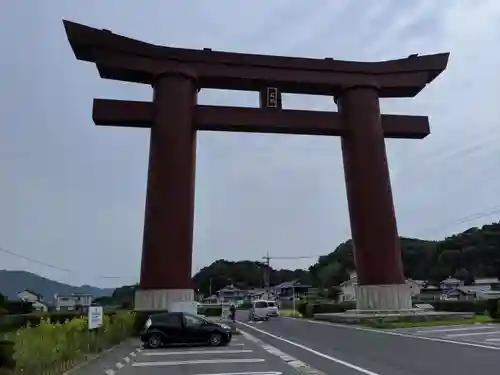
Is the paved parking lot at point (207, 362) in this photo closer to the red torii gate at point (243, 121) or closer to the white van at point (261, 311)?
the red torii gate at point (243, 121)

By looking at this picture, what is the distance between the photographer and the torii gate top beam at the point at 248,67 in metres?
29.3

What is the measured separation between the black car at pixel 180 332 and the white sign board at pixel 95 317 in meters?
2.59

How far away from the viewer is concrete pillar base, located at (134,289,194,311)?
26.8 m

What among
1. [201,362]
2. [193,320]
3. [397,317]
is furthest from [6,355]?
[397,317]

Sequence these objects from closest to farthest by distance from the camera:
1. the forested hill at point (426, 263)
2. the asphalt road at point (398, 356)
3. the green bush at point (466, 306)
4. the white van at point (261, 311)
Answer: the asphalt road at point (398, 356), the green bush at point (466, 306), the white van at point (261, 311), the forested hill at point (426, 263)

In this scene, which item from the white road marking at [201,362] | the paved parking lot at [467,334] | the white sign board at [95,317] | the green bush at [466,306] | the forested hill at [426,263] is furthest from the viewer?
the forested hill at [426,263]

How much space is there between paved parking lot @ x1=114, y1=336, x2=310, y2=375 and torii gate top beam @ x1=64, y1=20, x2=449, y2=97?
55.4 feet

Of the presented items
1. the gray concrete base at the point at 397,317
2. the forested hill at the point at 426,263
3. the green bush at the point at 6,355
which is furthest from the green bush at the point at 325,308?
the forested hill at the point at 426,263

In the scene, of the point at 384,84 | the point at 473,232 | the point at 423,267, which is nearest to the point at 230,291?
the point at 423,267

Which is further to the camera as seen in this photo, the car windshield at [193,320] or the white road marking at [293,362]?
the car windshield at [193,320]

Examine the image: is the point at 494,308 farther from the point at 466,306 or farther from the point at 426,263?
the point at 426,263

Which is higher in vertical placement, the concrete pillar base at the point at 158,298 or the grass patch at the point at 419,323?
the concrete pillar base at the point at 158,298

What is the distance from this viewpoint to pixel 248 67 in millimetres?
31422

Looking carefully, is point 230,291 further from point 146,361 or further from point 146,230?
point 146,361
